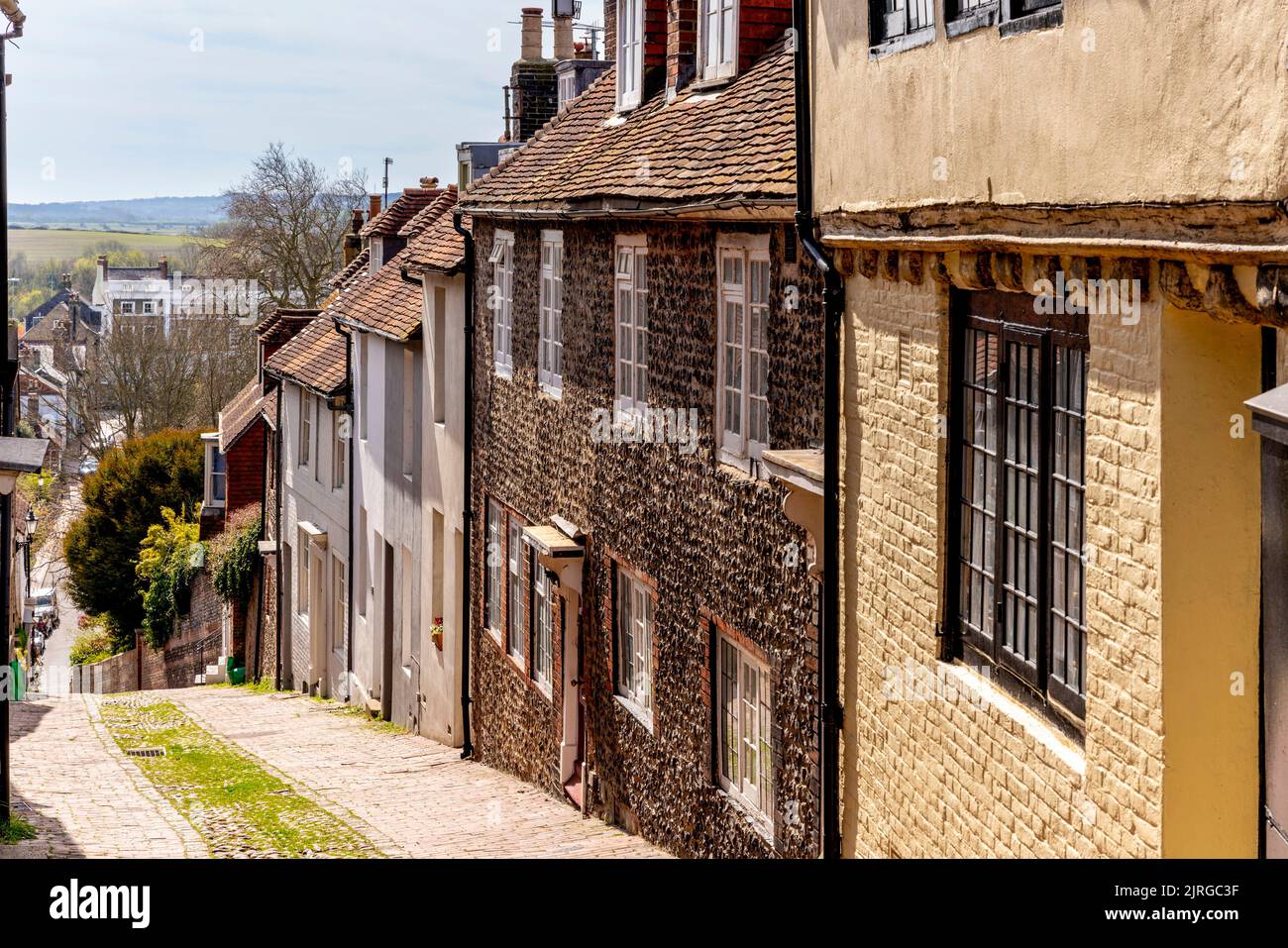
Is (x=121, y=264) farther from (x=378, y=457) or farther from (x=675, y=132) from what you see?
(x=675, y=132)

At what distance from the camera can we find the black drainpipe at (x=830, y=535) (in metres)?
8.77

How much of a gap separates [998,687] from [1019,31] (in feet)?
9.62

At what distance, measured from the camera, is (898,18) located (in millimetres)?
8055

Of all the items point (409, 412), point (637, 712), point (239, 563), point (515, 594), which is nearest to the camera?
point (637, 712)

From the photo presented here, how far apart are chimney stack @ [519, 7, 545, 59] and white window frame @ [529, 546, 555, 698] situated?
11075 millimetres

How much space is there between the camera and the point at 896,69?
26.0 feet

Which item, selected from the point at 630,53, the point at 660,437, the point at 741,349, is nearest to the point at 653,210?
the point at 741,349

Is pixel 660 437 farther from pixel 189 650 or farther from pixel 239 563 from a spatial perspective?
pixel 189 650

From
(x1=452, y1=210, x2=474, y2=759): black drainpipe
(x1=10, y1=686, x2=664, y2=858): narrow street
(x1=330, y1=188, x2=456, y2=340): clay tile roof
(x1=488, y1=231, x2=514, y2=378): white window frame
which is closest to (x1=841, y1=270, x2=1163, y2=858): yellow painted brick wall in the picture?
(x1=10, y1=686, x2=664, y2=858): narrow street

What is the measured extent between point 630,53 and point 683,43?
5.21 feet

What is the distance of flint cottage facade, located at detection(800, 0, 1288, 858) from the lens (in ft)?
17.3

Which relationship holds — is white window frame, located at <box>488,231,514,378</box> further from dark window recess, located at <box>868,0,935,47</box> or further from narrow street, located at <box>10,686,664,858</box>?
→ dark window recess, located at <box>868,0,935,47</box>

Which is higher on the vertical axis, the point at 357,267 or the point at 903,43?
the point at 357,267

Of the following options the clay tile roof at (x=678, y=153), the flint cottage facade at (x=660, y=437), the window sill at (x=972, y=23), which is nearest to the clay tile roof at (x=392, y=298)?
the flint cottage facade at (x=660, y=437)
